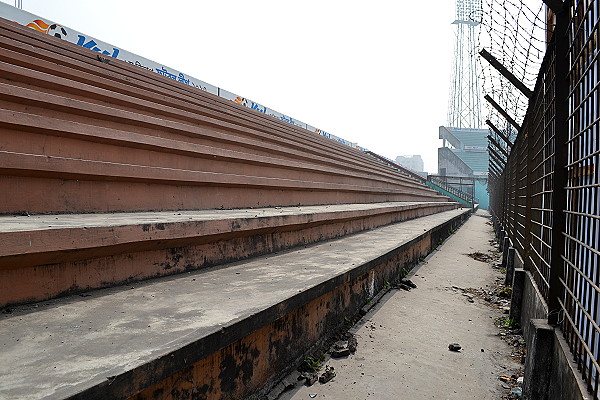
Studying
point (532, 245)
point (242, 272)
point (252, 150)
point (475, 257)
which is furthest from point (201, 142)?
point (475, 257)

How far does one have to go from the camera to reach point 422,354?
2674 mm

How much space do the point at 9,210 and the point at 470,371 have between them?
3.11 meters

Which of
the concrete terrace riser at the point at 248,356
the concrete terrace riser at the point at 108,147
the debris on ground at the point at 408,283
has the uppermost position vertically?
the concrete terrace riser at the point at 108,147

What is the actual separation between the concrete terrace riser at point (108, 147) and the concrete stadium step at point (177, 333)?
0.80 meters

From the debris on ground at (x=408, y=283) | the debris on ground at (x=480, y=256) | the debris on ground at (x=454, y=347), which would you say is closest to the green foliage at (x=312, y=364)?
the debris on ground at (x=454, y=347)

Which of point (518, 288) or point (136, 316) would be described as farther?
point (518, 288)

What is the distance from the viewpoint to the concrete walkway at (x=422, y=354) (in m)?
2.16

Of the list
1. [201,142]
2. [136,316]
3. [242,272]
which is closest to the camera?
[136,316]

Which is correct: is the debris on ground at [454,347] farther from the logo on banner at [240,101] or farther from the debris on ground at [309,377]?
the logo on banner at [240,101]

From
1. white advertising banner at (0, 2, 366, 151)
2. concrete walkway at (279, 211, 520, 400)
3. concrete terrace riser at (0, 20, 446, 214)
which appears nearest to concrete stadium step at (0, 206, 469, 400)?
concrete walkway at (279, 211, 520, 400)

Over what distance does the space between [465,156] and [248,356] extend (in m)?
48.4

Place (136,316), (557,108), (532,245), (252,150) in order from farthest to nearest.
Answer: (252,150), (532,245), (557,108), (136,316)

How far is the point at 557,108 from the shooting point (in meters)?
1.94

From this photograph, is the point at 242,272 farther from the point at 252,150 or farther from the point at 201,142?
the point at 252,150
